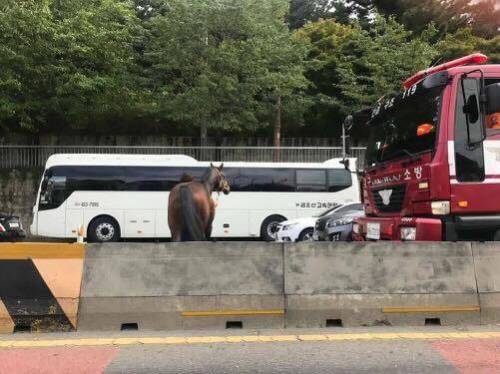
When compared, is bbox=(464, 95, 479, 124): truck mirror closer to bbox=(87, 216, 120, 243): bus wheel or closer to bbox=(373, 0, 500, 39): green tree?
bbox=(87, 216, 120, 243): bus wheel

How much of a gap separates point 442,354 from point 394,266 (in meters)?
1.31

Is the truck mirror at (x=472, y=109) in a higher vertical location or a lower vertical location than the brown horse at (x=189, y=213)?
higher

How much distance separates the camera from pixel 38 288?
5.68m

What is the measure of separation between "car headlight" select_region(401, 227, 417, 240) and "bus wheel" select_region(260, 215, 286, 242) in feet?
44.7

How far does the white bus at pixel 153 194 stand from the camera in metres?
19.8

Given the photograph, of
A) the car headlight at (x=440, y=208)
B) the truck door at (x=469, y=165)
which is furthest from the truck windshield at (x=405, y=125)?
the car headlight at (x=440, y=208)

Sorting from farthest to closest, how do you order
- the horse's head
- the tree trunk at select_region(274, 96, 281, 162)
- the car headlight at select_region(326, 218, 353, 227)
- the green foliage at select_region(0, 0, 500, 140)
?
the tree trunk at select_region(274, 96, 281, 162), the green foliage at select_region(0, 0, 500, 140), the horse's head, the car headlight at select_region(326, 218, 353, 227)

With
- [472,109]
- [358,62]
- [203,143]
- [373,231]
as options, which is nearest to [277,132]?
[203,143]

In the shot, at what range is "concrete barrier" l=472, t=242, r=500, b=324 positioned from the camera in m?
5.98

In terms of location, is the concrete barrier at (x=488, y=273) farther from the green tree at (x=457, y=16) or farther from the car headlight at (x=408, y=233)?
the green tree at (x=457, y=16)

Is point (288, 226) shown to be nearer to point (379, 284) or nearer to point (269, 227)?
point (269, 227)

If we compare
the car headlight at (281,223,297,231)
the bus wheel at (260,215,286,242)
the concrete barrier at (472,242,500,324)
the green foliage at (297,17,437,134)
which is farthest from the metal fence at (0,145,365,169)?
the concrete barrier at (472,242,500,324)

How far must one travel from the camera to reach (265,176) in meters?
20.7

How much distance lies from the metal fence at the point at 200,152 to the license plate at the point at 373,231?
17.6 metres
